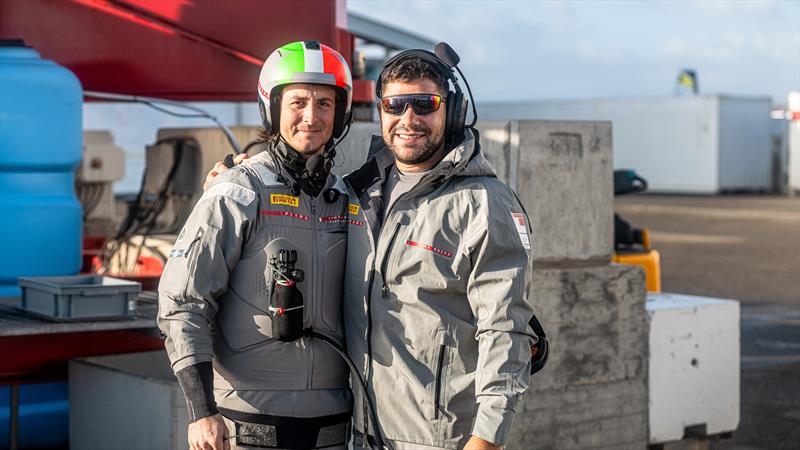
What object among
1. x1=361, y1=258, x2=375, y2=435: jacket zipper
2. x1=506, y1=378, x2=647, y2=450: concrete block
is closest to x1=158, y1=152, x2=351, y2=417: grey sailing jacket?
x1=361, y1=258, x2=375, y2=435: jacket zipper

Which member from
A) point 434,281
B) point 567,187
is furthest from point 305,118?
point 567,187

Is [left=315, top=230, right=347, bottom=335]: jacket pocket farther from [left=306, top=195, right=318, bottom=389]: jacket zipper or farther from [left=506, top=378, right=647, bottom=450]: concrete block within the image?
[left=506, top=378, right=647, bottom=450]: concrete block

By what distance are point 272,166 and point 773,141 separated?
40.9 m

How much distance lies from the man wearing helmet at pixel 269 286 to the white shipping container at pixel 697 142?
36.8m

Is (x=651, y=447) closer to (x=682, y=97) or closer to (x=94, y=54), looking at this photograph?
(x=94, y=54)

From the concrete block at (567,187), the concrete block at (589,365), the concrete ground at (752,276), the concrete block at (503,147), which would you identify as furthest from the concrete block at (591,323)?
the concrete ground at (752,276)

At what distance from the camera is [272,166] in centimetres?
315

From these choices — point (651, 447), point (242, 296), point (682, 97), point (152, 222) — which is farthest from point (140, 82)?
point (682, 97)

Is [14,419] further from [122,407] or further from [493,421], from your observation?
[493,421]

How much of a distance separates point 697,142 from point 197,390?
39.3 m

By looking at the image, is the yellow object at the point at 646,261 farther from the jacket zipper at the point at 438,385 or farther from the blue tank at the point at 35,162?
the jacket zipper at the point at 438,385

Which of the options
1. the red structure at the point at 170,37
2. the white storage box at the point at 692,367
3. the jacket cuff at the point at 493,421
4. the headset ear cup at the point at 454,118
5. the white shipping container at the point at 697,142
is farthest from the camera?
the white shipping container at the point at 697,142

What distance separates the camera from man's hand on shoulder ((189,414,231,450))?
2.86m

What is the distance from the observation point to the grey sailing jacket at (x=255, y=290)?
2.93 metres
